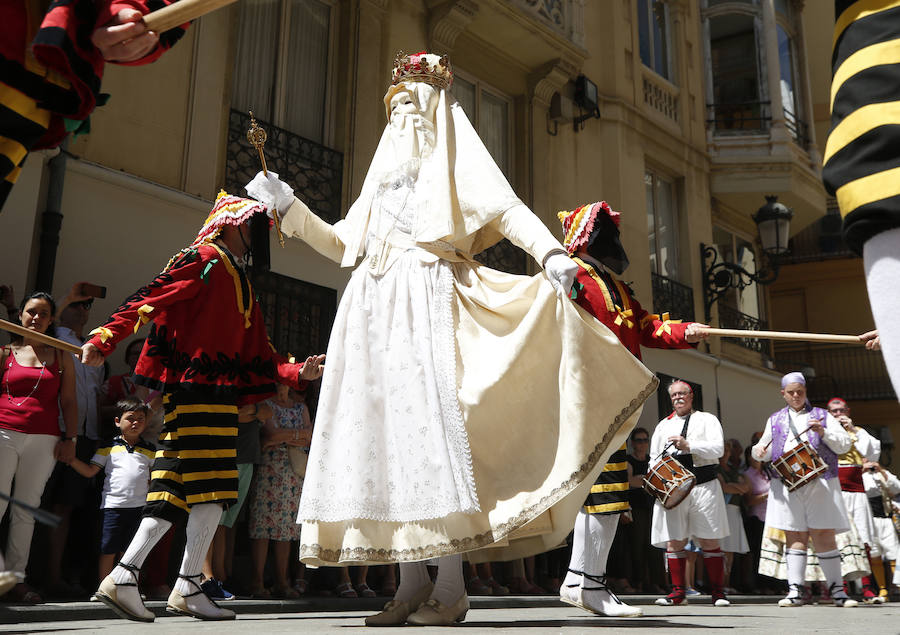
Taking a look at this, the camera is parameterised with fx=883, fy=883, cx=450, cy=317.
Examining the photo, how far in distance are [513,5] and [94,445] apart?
346 inches

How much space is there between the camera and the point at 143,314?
4.62m

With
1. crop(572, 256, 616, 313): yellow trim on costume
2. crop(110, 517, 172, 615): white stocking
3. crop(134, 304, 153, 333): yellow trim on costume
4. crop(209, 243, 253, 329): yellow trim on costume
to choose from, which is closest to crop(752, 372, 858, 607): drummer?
crop(572, 256, 616, 313): yellow trim on costume

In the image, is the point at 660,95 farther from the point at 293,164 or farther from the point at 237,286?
the point at 237,286

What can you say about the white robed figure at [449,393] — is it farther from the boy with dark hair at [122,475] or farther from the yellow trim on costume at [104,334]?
the boy with dark hair at [122,475]

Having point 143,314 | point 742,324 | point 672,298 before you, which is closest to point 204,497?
point 143,314

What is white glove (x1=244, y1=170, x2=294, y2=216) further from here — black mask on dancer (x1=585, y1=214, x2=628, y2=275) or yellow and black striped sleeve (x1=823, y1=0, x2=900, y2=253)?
yellow and black striped sleeve (x1=823, y1=0, x2=900, y2=253)

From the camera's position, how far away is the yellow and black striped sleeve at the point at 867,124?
5.70 feet

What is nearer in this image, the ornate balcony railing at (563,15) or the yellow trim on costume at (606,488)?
the yellow trim on costume at (606,488)

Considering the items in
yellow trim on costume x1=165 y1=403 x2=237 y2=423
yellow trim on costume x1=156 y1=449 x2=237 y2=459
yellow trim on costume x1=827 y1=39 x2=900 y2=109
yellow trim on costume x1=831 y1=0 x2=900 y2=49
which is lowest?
yellow trim on costume x1=156 y1=449 x2=237 y2=459

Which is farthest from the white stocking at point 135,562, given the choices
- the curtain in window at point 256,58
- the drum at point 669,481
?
the curtain in window at point 256,58

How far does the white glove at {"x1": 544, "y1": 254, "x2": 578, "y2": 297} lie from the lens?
13.7 ft

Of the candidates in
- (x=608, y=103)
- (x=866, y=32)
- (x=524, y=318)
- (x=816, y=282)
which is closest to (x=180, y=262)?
(x=524, y=318)

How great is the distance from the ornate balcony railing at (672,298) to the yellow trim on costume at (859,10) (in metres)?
13.8

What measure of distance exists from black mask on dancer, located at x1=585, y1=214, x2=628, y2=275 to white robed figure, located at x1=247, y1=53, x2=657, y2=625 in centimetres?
144
